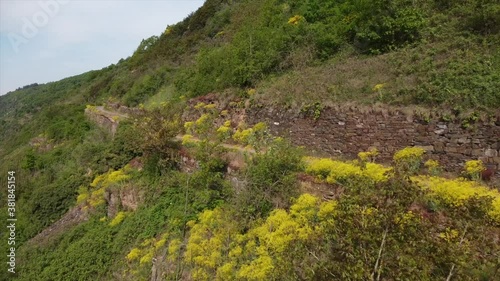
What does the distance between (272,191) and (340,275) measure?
4545mm

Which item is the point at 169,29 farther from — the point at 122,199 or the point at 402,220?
the point at 402,220

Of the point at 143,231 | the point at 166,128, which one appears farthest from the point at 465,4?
the point at 143,231

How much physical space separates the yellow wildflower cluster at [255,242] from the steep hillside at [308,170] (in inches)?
1.7

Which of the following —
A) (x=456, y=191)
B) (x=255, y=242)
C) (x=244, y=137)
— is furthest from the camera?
(x=244, y=137)

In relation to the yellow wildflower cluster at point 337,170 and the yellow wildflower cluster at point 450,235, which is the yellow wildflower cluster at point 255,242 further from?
the yellow wildflower cluster at point 450,235

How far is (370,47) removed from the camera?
566 inches

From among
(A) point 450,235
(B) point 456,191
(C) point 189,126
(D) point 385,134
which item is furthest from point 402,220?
(C) point 189,126

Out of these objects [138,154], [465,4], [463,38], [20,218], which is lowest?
[20,218]

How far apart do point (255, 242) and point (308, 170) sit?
7.74ft

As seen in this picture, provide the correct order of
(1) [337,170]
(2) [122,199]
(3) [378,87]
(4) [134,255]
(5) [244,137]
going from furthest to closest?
(2) [122,199] < (5) [244,137] < (3) [378,87] < (4) [134,255] < (1) [337,170]

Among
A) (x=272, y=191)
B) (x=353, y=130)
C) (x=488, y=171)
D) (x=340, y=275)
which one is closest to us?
(x=340, y=275)

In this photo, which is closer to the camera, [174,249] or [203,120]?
[174,249]

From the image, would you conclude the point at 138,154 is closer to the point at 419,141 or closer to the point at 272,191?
the point at 272,191

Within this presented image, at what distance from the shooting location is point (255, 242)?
8.12 meters
